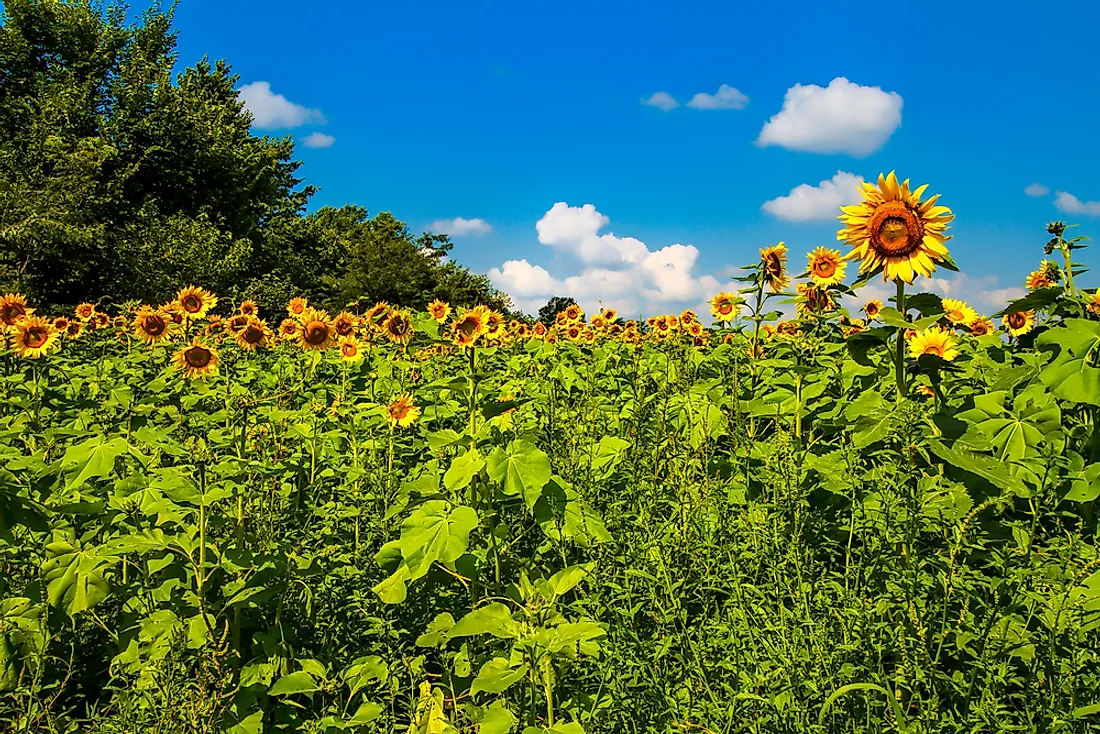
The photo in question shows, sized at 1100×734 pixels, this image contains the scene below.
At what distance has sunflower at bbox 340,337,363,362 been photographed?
4.50 metres

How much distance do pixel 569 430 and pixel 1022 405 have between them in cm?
164

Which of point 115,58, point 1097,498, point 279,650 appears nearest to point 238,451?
point 279,650

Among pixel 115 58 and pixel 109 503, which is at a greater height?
pixel 115 58

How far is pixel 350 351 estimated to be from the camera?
4551 mm

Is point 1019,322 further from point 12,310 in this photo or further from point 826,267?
point 12,310

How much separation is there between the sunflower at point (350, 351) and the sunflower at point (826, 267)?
2.53m

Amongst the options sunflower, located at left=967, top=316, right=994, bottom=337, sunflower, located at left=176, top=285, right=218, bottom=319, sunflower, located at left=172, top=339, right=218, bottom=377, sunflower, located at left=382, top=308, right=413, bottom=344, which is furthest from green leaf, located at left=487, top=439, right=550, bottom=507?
sunflower, located at left=176, top=285, right=218, bottom=319

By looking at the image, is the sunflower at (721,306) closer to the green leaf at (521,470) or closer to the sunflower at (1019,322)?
the sunflower at (1019,322)

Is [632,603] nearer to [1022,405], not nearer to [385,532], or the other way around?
[385,532]

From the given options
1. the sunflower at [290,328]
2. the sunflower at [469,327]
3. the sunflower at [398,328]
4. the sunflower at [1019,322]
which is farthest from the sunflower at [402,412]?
the sunflower at [1019,322]

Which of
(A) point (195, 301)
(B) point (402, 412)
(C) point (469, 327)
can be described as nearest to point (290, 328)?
(A) point (195, 301)

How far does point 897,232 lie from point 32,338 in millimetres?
4257

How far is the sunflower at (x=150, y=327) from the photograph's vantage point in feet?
15.9

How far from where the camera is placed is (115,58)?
101 ft
